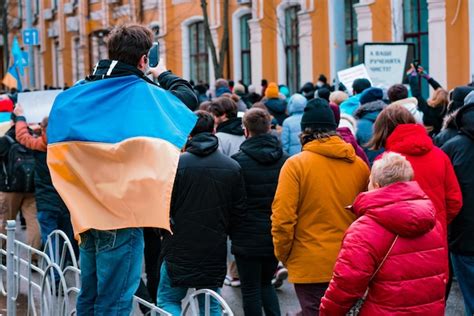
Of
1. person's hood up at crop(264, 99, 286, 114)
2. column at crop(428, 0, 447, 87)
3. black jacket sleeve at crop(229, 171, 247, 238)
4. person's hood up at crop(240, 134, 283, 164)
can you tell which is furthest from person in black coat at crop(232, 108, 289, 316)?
column at crop(428, 0, 447, 87)

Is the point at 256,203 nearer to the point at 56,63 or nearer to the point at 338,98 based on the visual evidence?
the point at 338,98

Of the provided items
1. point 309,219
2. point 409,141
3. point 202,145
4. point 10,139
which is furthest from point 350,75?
point 309,219

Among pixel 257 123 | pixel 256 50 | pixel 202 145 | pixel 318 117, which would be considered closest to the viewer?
pixel 318 117

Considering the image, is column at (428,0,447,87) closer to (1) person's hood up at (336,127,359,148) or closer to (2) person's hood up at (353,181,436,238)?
(1) person's hood up at (336,127,359,148)

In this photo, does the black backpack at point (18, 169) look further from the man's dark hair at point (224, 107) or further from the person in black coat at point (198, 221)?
the person in black coat at point (198, 221)

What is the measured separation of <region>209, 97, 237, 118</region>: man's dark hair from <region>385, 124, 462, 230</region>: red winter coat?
233cm

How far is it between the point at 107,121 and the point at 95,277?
877 mm

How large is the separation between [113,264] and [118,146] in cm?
62

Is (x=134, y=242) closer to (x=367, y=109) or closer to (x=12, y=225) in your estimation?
(x=12, y=225)

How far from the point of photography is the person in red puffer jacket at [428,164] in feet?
23.4

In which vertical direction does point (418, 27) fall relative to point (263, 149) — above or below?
above

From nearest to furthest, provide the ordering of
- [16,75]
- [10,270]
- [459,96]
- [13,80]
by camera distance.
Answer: [10,270] → [459,96] → [13,80] → [16,75]

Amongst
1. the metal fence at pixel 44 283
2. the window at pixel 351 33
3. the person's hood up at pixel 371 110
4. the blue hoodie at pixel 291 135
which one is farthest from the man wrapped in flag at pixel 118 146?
the window at pixel 351 33

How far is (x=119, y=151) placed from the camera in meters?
5.12
